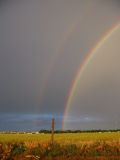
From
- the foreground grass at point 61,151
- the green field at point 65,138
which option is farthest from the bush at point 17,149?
the green field at point 65,138

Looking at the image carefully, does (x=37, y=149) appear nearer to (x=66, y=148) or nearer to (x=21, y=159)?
(x=66, y=148)

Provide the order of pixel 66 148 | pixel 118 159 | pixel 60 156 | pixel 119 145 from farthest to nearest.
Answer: pixel 119 145, pixel 66 148, pixel 60 156, pixel 118 159

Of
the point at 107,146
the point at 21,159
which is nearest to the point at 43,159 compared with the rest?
the point at 21,159

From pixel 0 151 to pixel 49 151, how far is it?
4987mm

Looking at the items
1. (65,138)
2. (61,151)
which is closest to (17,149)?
(61,151)

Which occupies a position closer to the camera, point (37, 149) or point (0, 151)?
point (0, 151)

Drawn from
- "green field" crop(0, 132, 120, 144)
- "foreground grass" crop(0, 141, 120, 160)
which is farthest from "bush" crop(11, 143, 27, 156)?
"green field" crop(0, 132, 120, 144)

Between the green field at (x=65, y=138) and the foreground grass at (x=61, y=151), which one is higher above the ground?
the green field at (x=65, y=138)

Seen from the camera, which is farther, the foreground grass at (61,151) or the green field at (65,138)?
the green field at (65,138)

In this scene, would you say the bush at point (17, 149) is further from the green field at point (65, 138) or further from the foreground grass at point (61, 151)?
the green field at point (65, 138)

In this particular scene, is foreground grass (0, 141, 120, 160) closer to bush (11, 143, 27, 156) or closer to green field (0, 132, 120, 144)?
bush (11, 143, 27, 156)

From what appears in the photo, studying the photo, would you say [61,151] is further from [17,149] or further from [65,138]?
[65,138]

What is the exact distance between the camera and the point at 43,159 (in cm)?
2830

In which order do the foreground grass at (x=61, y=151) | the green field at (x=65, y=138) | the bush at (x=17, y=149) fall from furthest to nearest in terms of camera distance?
the green field at (x=65, y=138)
the bush at (x=17, y=149)
the foreground grass at (x=61, y=151)
